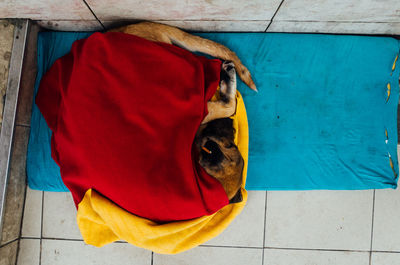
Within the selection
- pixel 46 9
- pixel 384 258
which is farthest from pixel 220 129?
pixel 384 258

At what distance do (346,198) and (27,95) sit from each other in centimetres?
248

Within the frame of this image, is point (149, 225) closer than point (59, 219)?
Yes

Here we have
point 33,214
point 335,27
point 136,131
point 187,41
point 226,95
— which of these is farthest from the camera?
point 33,214

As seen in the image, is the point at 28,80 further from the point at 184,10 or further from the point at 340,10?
the point at 340,10

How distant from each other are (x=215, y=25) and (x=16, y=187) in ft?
5.93

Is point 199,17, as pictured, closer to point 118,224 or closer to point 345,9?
point 345,9

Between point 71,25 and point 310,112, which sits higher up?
point 71,25

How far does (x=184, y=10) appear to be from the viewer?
156 centimetres

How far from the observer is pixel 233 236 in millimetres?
1928

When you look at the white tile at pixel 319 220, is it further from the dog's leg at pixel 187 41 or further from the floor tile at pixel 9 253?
the floor tile at pixel 9 253

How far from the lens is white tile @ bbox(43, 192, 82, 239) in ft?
6.31

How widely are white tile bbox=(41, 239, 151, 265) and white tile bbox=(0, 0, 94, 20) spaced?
162 centimetres

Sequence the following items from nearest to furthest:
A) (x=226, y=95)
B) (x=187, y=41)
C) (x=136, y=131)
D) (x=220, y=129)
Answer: (x=136, y=131)
(x=220, y=129)
(x=226, y=95)
(x=187, y=41)

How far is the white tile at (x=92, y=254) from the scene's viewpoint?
1.93m
